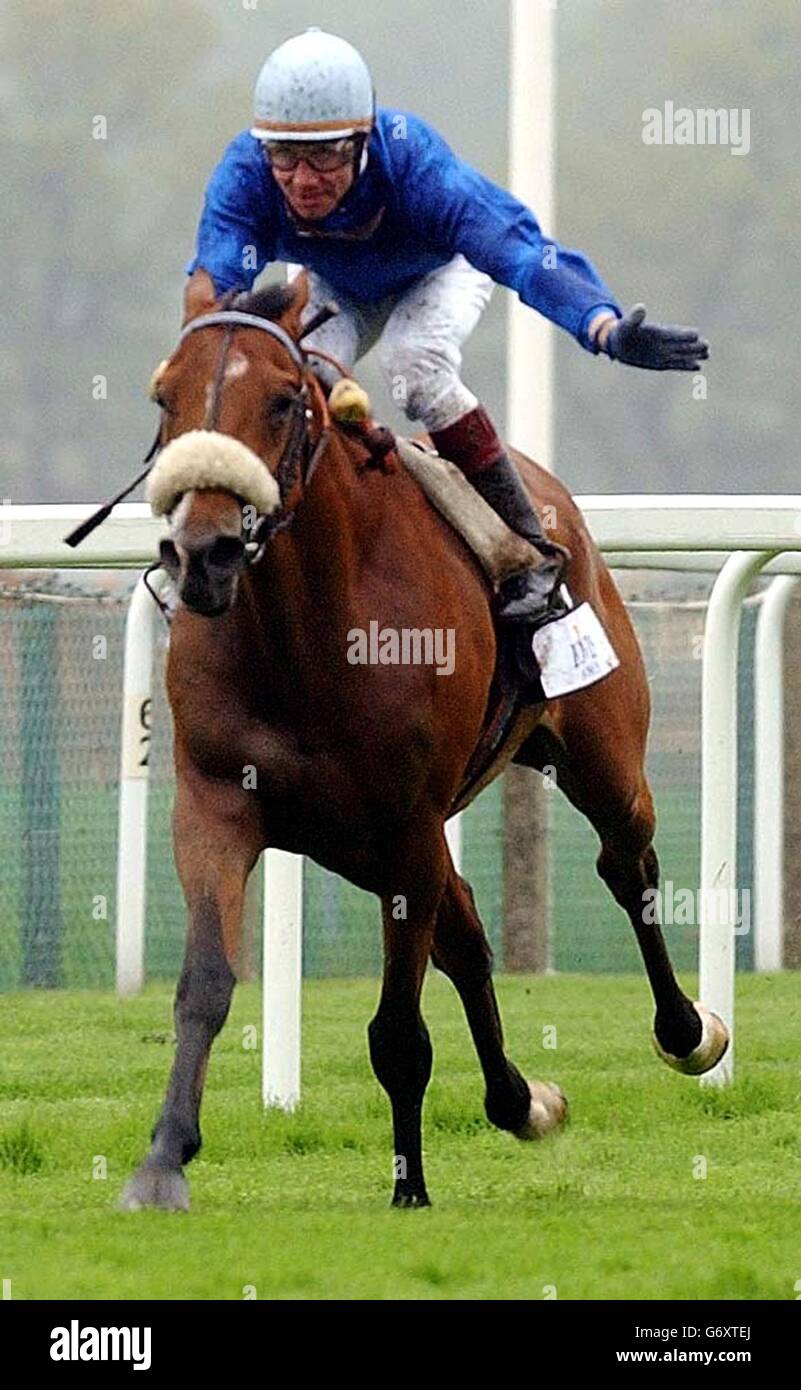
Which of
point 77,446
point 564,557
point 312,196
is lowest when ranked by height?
point 77,446

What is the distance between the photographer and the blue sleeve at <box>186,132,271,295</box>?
5680mm

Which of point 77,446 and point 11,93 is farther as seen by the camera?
point 11,93

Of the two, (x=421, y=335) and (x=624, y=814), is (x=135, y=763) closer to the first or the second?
(x=624, y=814)

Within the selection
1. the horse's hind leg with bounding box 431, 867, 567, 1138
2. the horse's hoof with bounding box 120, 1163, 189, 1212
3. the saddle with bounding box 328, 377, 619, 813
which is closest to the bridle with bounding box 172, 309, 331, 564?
the saddle with bounding box 328, 377, 619, 813

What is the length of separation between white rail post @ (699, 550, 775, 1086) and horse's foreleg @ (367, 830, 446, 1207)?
1.78 metres

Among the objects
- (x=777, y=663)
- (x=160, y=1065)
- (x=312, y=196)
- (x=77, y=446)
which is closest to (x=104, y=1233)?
(x=312, y=196)

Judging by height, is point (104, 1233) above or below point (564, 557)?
below

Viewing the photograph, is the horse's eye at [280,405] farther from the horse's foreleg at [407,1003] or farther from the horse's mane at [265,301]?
the horse's foreleg at [407,1003]

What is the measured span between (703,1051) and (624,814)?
2.02ft

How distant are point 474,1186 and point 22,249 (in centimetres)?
2522

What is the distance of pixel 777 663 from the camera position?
37.0 ft

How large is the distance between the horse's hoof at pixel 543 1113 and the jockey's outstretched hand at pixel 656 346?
1844mm

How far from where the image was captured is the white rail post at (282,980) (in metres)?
7.05
